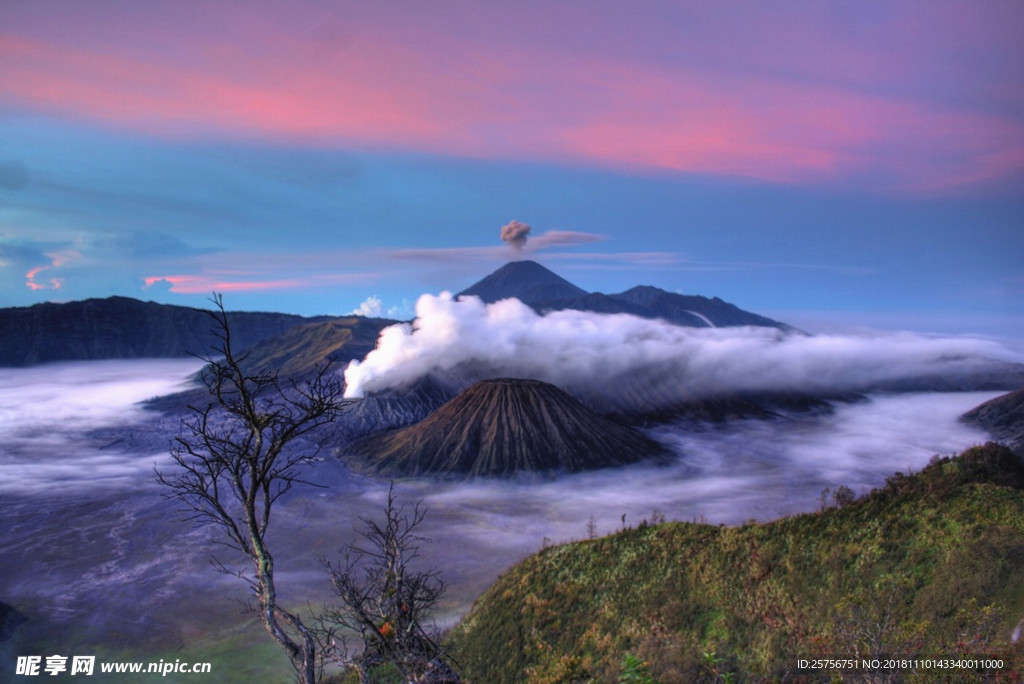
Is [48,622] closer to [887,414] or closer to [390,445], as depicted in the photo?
[390,445]

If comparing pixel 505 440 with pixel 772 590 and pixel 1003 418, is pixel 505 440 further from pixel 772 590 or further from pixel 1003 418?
pixel 1003 418

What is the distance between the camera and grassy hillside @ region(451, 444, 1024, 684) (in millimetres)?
18625

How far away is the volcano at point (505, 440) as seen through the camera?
98438 millimetres

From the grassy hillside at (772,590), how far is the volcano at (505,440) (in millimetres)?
67028

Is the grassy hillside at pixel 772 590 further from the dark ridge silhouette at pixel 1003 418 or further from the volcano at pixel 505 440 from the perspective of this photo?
the dark ridge silhouette at pixel 1003 418

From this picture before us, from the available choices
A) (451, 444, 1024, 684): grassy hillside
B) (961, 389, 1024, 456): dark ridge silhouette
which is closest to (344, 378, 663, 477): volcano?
(451, 444, 1024, 684): grassy hillside

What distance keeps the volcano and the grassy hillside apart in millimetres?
67028

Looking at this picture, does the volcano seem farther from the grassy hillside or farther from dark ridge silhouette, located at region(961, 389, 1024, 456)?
dark ridge silhouette, located at region(961, 389, 1024, 456)

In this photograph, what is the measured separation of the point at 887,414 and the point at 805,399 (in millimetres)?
21896

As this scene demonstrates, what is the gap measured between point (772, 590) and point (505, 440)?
80242mm

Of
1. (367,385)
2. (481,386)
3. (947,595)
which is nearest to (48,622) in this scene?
(947,595)

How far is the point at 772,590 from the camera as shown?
23188mm

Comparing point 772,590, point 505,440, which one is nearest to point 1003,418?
point 505,440

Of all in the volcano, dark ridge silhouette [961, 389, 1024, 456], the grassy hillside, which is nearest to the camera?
the grassy hillside
